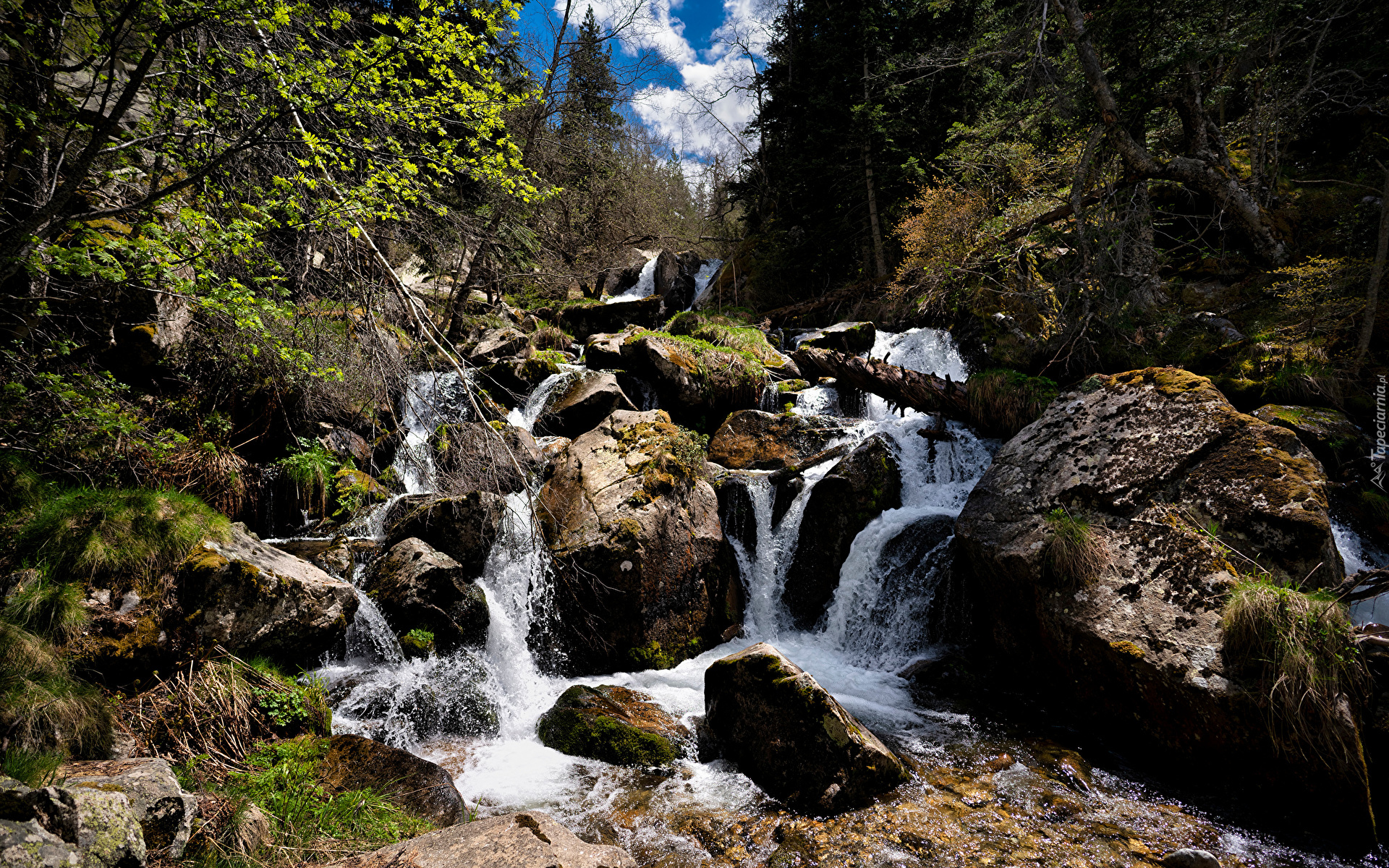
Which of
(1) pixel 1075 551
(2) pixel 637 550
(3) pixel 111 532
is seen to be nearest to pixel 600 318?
(2) pixel 637 550

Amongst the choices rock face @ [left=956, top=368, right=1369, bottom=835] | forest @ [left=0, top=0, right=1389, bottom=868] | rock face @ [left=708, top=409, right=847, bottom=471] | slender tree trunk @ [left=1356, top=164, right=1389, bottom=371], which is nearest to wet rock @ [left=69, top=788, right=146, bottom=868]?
forest @ [left=0, top=0, right=1389, bottom=868]

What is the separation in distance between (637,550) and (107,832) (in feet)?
15.6

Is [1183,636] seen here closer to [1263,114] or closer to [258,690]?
[258,690]

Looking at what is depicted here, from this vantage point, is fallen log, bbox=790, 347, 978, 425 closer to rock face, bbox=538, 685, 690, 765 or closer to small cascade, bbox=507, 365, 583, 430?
small cascade, bbox=507, 365, 583, 430

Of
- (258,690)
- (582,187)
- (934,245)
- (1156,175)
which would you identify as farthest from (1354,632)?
(582,187)

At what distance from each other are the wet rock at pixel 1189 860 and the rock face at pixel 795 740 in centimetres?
161

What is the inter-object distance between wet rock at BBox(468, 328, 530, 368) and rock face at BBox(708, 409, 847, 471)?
18.6ft

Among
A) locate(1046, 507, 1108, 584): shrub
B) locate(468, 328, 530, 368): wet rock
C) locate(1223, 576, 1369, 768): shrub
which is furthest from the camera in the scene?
locate(468, 328, 530, 368): wet rock

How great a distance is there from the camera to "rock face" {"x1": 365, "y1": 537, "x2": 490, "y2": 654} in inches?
239

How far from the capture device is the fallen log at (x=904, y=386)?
919 cm

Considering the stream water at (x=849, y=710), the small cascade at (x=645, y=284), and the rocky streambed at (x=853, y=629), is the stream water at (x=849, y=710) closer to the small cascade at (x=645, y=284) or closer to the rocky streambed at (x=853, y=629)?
the rocky streambed at (x=853, y=629)

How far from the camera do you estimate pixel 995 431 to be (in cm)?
870

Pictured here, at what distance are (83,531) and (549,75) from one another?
36.9 ft

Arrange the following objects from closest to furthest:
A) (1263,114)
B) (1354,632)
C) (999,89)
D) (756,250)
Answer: (1354,632), (1263,114), (999,89), (756,250)
